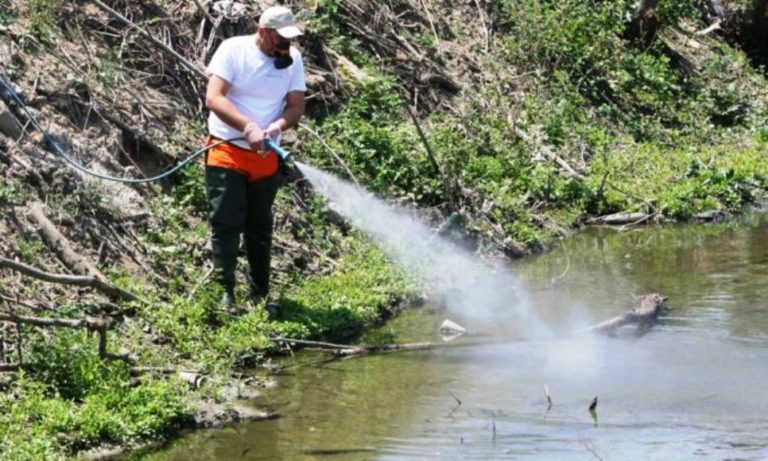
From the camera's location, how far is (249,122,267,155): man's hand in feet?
27.4

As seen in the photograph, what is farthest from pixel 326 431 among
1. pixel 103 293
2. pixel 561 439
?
pixel 103 293

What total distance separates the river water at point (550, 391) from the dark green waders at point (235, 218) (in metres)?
0.80

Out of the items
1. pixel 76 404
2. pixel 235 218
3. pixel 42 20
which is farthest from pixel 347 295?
pixel 42 20

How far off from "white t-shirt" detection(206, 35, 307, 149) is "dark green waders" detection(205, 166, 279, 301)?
27cm

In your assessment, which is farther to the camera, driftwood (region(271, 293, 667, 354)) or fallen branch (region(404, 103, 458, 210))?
fallen branch (region(404, 103, 458, 210))

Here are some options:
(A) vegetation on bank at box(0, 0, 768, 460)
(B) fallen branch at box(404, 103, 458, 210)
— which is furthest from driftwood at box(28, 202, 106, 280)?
(B) fallen branch at box(404, 103, 458, 210)

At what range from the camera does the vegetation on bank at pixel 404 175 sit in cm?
714

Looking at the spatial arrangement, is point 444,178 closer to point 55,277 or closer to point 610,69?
point 55,277

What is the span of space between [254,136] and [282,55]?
0.61m

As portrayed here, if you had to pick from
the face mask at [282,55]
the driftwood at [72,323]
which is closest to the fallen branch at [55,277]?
the driftwood at [72,323]

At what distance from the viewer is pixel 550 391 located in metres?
7.67

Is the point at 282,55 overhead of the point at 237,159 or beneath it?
→ overhead

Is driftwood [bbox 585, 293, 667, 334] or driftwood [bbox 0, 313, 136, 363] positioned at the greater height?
driftwood [bbox 0, 313, 136, 363]

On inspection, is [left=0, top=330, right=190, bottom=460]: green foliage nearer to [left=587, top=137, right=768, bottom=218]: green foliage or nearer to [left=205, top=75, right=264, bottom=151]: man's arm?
[left=205, top=75, right=264, bottom=151]: man's arm
